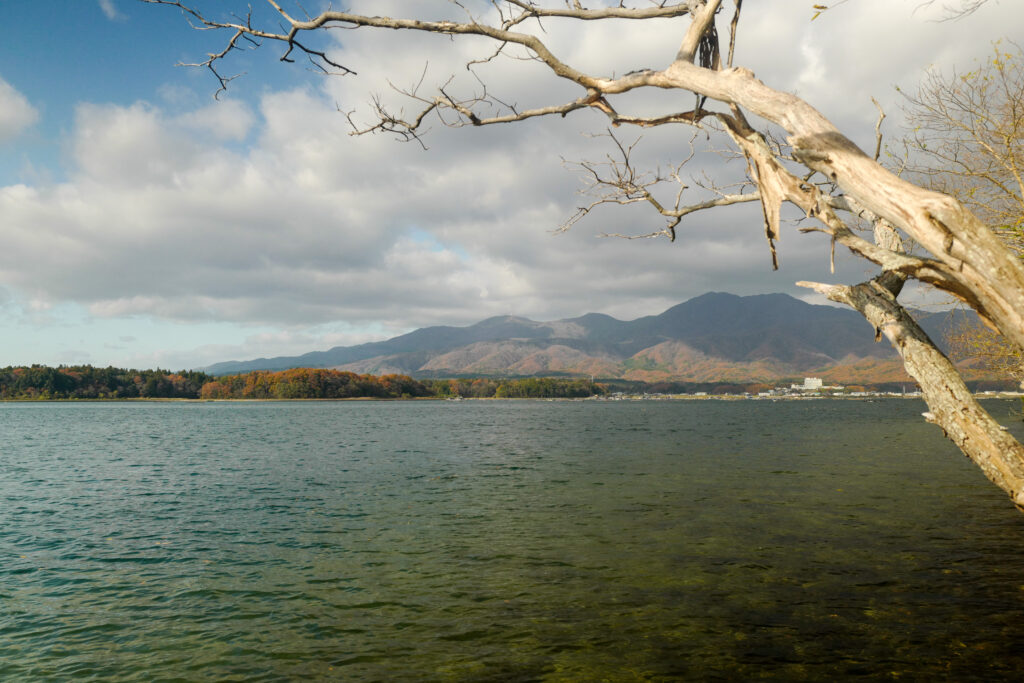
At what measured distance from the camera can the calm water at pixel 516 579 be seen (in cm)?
1142

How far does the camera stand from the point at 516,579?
54.2ft

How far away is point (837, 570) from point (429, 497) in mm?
19617

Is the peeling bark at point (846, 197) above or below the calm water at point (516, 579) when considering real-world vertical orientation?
above

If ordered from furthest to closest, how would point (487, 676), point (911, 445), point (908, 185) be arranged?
point (911, 445), point (487, 676), point (908, 185)

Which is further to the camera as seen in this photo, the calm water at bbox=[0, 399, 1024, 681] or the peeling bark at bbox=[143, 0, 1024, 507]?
the calm water at bbox=[0, 399, 1024, 681]

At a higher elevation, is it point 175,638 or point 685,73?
point 685,73

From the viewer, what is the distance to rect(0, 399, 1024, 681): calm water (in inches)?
450

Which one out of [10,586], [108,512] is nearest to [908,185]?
[10,586]

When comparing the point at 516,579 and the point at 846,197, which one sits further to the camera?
the point at 516,579

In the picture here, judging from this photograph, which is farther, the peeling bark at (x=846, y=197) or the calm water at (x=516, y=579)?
the calm water at (x=516, y=579)

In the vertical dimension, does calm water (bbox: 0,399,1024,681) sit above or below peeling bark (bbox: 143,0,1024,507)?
below

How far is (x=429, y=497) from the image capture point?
101ft

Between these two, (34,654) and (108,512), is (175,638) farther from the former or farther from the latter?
(108,512)

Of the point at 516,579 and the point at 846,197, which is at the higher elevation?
the point at 846,197
